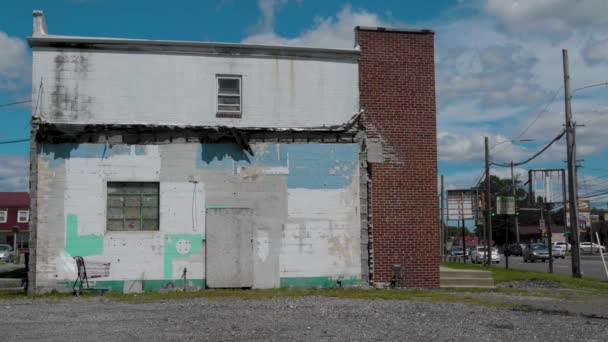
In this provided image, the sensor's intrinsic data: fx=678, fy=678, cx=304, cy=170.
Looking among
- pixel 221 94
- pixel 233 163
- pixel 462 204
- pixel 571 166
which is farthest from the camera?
pixel 462 204

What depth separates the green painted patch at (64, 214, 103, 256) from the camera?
695 inches

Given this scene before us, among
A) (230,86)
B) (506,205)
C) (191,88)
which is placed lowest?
(506,205)

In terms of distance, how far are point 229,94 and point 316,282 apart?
226 inches

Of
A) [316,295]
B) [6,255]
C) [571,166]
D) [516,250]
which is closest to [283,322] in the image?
[316,295]

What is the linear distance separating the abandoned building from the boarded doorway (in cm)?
4

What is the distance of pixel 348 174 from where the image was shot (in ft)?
62.6

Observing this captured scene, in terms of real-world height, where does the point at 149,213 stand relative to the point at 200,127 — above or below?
below

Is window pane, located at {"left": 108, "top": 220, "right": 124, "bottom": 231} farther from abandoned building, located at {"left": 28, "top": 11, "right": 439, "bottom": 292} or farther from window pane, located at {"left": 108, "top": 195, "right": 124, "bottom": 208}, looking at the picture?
window pane, located at {"left": 108, "top": 195, "right": 124, "bottom": 208}

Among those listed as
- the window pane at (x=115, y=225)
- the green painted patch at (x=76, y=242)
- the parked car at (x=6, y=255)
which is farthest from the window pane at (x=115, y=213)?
the parked car at (x=6, y=255)

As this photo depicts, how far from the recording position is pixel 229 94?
18953 mm

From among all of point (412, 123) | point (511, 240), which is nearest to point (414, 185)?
point (412, 123)

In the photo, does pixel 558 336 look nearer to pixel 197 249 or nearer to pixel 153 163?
pixel 197 249

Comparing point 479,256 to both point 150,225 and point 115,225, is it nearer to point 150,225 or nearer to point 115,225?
point 150,225

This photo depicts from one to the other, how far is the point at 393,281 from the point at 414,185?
2.79 meters
